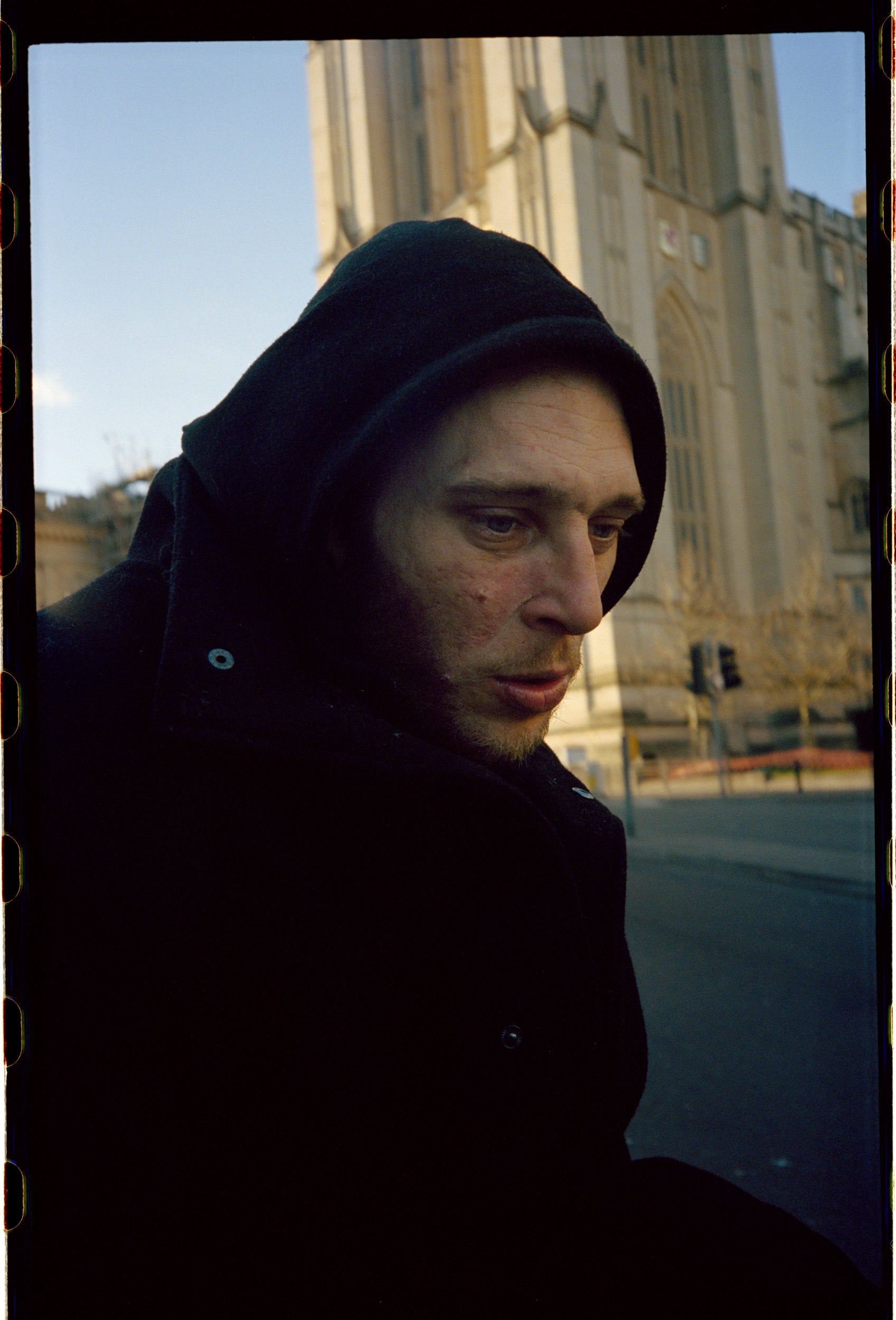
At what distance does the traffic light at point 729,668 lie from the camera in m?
1.79

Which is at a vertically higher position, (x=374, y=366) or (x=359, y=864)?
(x=374, y=366)

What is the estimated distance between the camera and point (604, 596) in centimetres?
147

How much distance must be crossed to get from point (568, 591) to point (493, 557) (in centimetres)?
12

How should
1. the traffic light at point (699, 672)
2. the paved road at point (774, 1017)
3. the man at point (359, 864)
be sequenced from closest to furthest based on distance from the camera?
the man at point (359, 864), the paved road at point (774, 1017), the traffic light at point (699, 672)

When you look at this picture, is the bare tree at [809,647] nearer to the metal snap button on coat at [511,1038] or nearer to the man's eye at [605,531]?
the man's eye at [605,531]

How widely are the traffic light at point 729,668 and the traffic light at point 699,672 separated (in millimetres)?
34

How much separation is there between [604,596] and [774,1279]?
3.63ft

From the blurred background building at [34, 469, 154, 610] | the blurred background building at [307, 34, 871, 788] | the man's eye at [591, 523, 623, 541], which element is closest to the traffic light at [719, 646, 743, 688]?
the blurred background building at [307, 34, 871, 788]

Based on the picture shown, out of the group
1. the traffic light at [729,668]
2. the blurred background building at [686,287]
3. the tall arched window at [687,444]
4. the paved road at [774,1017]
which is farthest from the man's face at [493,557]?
the traffic light at [729,668]

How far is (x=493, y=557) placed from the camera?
1233mm

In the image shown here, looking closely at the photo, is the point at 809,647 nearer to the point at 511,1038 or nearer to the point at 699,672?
the point at 699,672

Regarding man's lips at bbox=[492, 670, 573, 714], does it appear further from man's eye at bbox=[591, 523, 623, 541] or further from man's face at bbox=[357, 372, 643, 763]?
man's eye at bbox=[591, 523, 623, 541]

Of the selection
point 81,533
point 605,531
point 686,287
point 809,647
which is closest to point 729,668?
point 809,647

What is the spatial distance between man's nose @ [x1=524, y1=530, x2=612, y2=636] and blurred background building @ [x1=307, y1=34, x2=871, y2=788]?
0.20m
